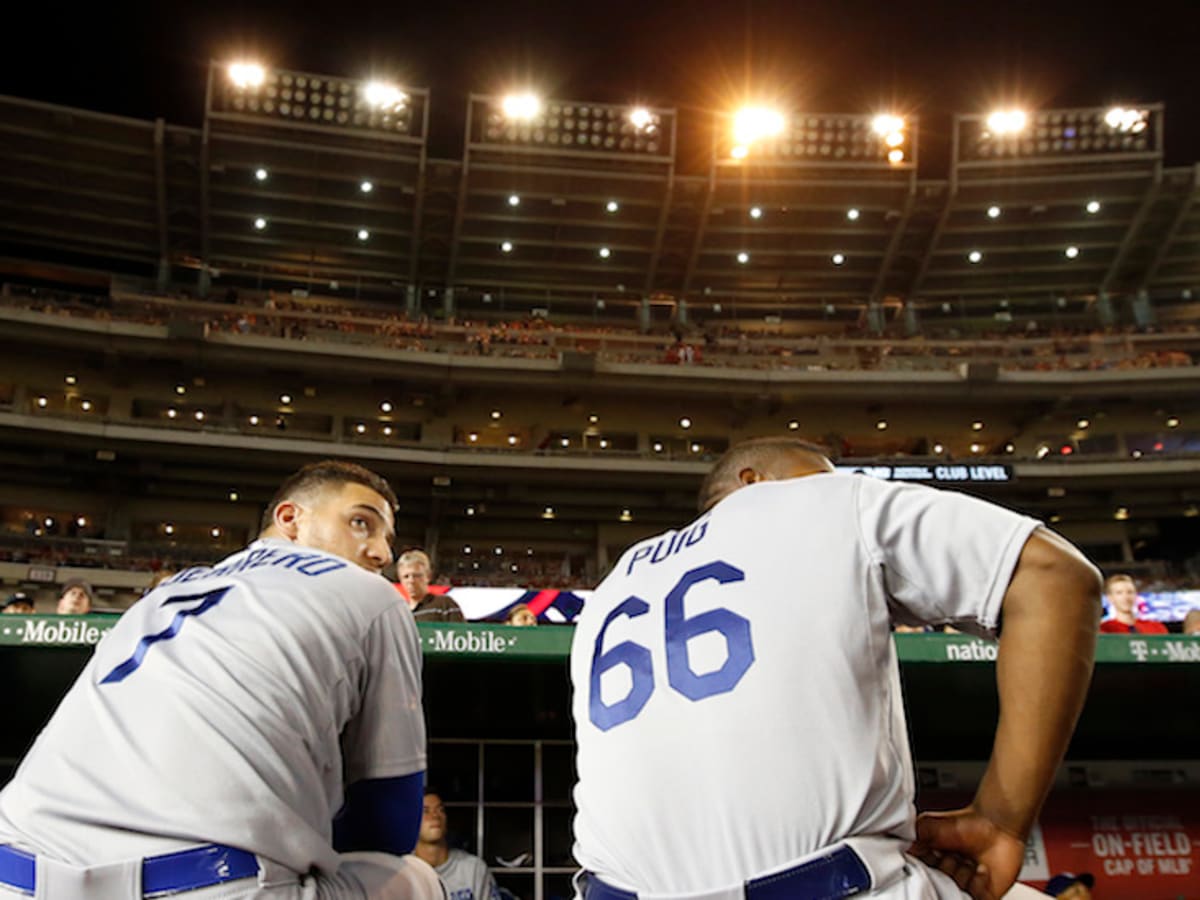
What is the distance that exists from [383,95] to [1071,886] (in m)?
33.5

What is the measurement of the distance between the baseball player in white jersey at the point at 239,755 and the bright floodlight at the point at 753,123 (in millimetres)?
35295

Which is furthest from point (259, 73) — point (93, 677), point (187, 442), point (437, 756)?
point (93, 677)

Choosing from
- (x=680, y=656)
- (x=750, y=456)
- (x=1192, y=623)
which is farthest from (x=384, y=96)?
(x=680, y=656)

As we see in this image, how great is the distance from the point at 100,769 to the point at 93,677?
329mm

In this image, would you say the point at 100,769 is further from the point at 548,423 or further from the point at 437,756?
the point at 548,423

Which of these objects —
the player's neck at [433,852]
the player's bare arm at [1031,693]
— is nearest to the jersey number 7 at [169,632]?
Answer: the player's bare arm at [1031,693]

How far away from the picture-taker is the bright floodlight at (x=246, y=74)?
3259 cm

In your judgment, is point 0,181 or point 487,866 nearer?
point 487,866

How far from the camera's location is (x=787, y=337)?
36.2 metres

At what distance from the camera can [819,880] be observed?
1.53 meters

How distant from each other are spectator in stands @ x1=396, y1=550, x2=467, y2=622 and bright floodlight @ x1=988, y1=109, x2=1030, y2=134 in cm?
3469

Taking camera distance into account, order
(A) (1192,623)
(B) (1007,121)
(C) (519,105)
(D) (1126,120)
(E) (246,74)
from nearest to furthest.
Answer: (A) (1192,623) → (E) (246,74) → (C) (519,105) → (D) (1126,120) → (B) (1007,121)

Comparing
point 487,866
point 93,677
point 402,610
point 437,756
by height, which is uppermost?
point 402,610

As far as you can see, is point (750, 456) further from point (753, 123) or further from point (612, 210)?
point (753, 123)
